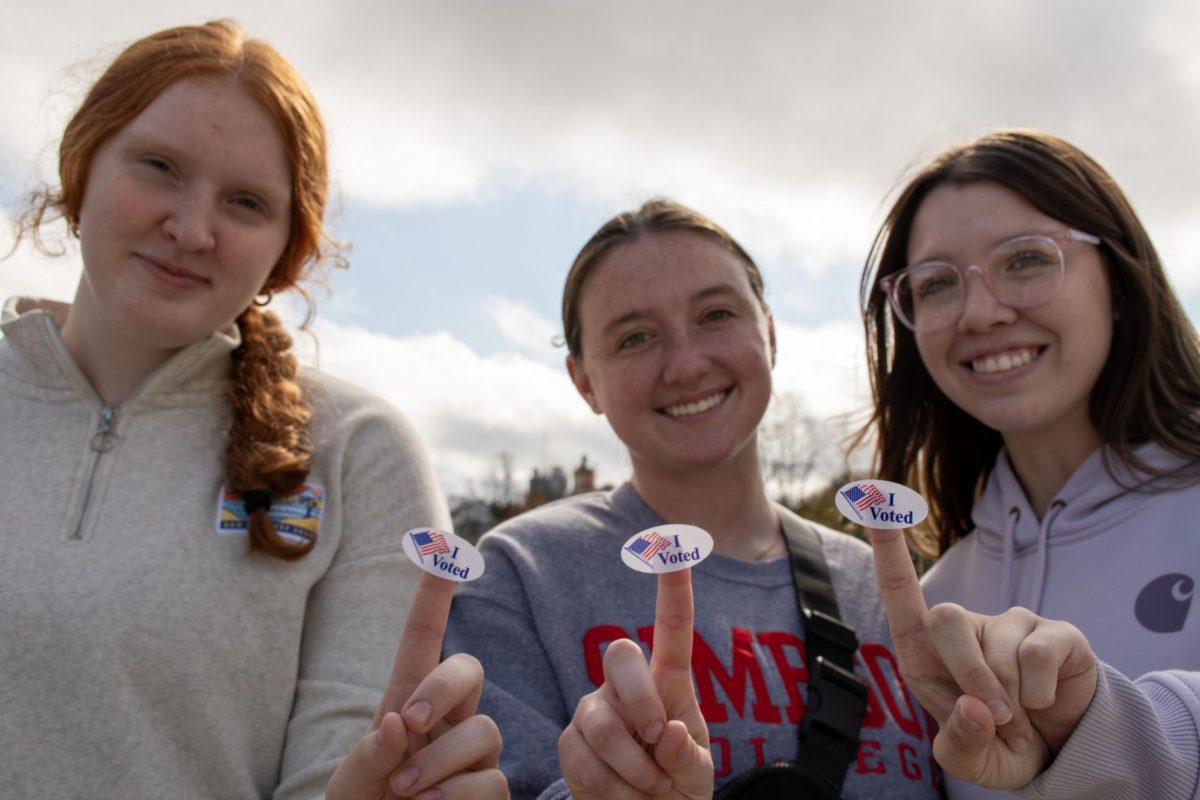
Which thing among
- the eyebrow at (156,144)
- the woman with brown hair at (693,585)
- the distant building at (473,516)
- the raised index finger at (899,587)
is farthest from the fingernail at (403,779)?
the distant building at (473,516)

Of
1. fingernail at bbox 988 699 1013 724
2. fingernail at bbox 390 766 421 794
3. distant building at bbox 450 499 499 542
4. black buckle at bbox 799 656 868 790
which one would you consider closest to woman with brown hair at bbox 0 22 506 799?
fingernail at bbox 390 766 421 794

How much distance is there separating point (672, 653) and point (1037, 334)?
1.82m

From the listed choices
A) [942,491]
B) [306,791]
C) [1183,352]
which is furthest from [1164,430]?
[306,791]

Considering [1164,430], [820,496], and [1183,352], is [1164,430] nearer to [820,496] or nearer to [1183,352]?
[1183,352]

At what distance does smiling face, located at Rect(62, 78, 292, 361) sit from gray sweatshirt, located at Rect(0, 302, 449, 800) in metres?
0.25

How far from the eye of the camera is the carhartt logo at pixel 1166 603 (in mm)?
2506

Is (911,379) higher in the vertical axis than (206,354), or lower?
higher

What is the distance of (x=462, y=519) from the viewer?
4659 cm

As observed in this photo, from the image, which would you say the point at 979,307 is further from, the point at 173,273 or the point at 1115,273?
the point at 173,273

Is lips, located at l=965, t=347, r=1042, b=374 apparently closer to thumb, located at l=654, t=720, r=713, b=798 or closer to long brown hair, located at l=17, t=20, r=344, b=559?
thumb, located at l=654, t=720, r=713, b=798

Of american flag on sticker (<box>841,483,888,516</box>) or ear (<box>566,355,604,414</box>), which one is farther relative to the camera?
ear (<box>566,355,604,414</box>)

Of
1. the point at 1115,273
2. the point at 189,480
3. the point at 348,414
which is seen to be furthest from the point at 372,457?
the point at 1115,273

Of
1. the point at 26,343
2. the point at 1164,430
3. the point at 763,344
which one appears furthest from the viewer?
the point at 763,344

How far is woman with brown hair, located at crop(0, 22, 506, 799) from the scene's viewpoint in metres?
2.63
